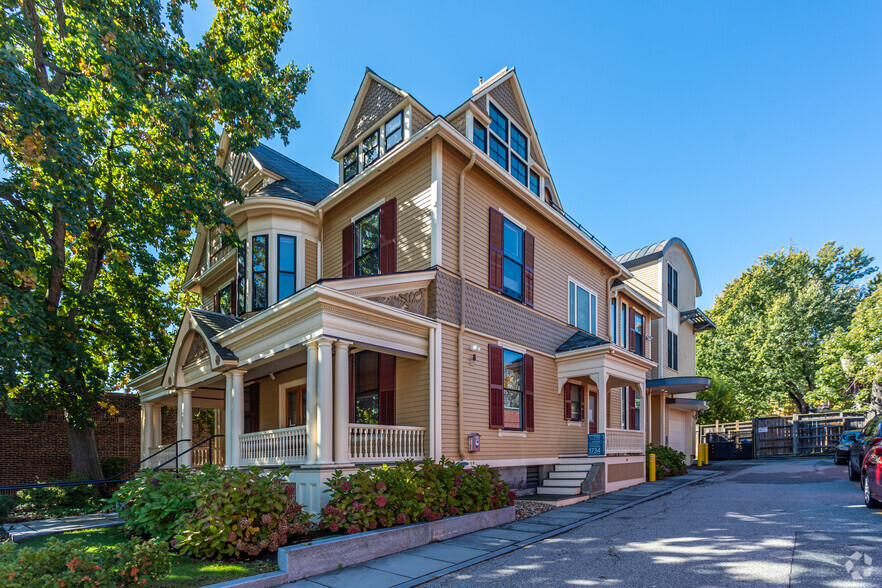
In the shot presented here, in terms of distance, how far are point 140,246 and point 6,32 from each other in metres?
6.62

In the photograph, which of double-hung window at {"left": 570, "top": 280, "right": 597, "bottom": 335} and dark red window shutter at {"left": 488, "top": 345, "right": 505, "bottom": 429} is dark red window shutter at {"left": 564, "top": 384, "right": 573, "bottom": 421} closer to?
double-hung window at {"left": 570, "top": 280, "right": 597, "bottom": 335}

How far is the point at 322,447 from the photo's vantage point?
8109mm

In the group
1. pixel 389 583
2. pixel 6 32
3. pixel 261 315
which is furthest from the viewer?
pixel 6 32

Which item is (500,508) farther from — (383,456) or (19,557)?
(19,557)

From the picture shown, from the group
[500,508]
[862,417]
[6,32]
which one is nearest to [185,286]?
[6,32]

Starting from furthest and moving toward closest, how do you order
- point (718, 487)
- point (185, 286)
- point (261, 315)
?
point (185, 286), point (718, 487), point (261, 315)

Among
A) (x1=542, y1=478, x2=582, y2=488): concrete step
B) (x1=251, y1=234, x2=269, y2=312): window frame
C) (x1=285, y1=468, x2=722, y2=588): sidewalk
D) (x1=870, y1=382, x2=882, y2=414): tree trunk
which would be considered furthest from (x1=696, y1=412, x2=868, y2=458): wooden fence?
(x1=251, y1=234, x2=269, y2=312): window frame

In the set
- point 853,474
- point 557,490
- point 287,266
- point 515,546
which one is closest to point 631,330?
point 853,474

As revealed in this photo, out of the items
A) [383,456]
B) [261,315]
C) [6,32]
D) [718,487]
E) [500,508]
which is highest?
[6,32]

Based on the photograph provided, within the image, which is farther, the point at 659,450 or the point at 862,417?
the point at 862,417

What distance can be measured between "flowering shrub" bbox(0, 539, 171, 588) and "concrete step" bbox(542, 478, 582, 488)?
8951 millimetres

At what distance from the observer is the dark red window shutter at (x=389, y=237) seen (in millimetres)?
11391

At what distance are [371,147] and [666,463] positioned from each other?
43.9 feet

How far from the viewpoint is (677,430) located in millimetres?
24016
